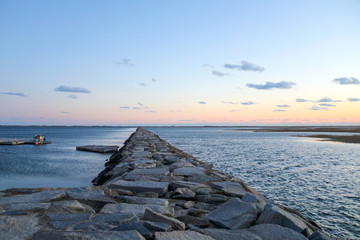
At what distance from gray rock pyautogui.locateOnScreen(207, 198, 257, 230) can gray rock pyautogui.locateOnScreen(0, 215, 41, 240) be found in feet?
5.03

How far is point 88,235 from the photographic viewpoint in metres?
1.93

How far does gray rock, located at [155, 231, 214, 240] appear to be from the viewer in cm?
195

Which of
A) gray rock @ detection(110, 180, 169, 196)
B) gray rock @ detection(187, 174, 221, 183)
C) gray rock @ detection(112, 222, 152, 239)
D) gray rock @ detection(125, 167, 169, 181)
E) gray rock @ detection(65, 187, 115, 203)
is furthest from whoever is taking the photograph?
gray rock @ detection(187, 174, 221, 183)

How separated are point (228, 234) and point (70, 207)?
5.10ft

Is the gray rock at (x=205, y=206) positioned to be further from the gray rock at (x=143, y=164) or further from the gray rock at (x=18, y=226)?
the gray rock at (x=143, y=164)

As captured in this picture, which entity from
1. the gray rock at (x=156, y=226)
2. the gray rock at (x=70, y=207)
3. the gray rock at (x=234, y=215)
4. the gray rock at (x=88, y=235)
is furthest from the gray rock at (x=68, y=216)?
the gray rock at (x=234, y=215)

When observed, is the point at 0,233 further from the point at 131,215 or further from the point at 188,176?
the point at 188,176

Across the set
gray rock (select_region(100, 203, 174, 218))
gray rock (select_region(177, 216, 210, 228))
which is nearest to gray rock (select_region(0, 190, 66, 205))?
gray rock (select_region(100, 203, 174, 218))

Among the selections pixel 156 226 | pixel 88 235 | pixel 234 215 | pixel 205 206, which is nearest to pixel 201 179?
pixel 205 206

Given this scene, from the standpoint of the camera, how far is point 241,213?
8.47 ft

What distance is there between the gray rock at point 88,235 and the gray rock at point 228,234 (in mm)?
607

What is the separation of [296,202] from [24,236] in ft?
18.8

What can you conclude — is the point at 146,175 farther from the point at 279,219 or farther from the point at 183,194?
the point at 279,219

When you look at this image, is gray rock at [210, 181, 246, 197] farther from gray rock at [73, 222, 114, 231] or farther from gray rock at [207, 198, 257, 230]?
gray rock at [73, 222, 114, 231]
